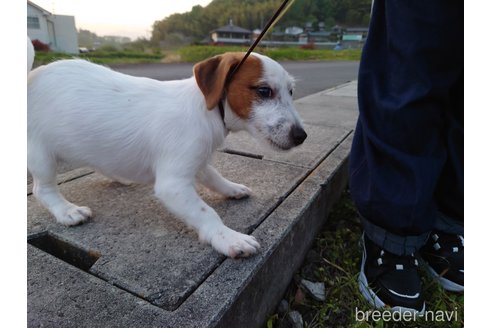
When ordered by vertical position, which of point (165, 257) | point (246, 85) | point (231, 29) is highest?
point (231, 29)

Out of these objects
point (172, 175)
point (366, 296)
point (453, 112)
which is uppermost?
point (453, 112)

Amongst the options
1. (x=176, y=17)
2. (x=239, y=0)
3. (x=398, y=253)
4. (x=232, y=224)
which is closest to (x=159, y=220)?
(x=232, y=224)

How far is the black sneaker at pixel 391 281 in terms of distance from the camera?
1.49 m

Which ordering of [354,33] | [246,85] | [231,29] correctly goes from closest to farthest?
[246,85] < [354,33] < [231,29]

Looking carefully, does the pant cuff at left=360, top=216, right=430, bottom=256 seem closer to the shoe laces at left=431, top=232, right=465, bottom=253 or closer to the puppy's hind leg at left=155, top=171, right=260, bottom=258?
the shoe laces at left=431, top=232, right=465, bottom=253

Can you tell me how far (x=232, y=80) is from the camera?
1601mm

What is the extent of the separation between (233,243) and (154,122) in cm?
73

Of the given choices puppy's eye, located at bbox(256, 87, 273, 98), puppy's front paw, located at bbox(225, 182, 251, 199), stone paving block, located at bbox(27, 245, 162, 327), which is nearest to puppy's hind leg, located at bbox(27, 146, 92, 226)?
stone paving block, located at bbox(27, 245, 162, 327)

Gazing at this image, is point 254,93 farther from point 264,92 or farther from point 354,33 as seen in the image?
point 354,33

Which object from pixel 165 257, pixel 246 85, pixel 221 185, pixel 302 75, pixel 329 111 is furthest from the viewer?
pixel 302 75

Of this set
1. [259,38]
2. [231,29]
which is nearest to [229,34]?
[231,29]

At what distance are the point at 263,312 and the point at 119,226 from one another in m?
0.77

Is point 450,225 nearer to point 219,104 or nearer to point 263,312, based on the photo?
point 263,312

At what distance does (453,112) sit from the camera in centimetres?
152
